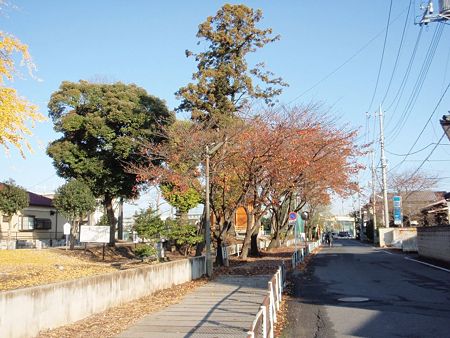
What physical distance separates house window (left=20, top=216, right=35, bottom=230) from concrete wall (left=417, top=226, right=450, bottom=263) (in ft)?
106

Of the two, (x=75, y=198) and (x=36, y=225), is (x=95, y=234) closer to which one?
(x=75, y=198)

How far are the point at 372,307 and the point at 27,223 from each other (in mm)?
37463

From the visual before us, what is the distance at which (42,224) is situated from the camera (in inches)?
1737

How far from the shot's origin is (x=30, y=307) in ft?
27.2

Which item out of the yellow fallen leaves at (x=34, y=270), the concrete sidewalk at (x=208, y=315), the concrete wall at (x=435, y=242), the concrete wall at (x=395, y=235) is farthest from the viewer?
the concrete wall at (x=395, y=235)

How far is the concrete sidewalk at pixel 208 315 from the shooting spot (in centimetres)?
902

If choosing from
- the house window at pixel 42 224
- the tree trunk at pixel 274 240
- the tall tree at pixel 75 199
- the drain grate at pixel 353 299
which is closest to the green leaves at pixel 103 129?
the tall tree at pixel 75 199

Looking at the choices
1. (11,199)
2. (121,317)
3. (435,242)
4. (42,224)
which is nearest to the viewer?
(121,317)

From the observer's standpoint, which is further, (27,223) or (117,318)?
(27,223)

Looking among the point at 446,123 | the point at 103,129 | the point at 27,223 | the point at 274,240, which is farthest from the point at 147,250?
the point at 27,223

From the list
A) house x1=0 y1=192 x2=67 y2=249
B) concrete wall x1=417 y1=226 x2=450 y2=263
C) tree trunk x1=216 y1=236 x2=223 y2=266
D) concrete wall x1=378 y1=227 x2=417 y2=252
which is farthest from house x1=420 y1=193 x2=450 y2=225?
house x1=0 y1=192 x2=67 y2=249

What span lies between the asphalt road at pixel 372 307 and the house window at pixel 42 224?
3130 centimetres

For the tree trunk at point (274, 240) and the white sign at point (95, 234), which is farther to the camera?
the tree trunk at point (274, 240)

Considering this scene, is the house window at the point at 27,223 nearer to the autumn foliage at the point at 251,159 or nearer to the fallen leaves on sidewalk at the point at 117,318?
the autumn foliage at the point at 251,159
